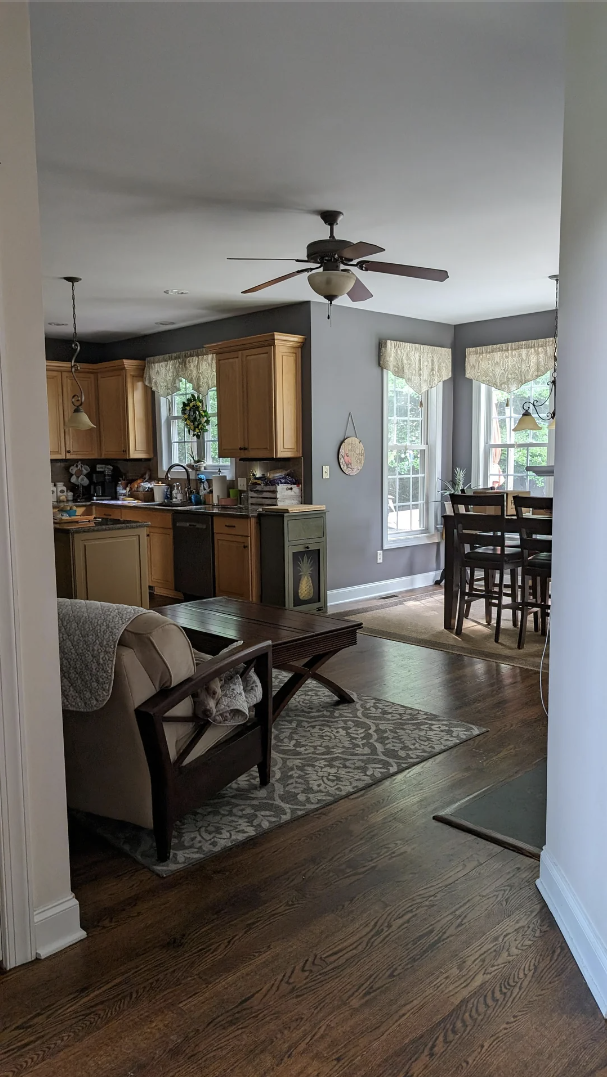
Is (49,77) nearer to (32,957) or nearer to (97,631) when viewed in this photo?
(97,631)

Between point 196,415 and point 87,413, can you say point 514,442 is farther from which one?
point 87,413

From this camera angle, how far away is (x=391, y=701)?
4215mm

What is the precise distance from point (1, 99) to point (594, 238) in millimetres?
1519

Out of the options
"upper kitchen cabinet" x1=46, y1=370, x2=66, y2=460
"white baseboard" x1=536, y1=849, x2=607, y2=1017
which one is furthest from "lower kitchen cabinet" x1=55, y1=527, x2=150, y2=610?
"white baseboard" x1=536, y1=849, x2=607, y2=1017

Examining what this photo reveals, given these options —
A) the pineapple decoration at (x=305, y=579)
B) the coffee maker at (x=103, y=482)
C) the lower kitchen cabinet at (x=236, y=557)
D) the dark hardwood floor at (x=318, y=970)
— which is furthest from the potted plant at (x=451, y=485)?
the dark hardwood floor at (x=318, y=970)

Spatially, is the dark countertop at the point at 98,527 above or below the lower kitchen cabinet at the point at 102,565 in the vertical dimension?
above

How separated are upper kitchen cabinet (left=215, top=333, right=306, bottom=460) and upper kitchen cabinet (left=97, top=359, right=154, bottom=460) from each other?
1812 millimetres

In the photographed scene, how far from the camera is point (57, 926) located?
215 cm

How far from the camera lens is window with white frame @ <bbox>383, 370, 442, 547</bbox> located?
7430 mm

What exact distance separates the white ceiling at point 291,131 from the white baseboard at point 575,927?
2583mm

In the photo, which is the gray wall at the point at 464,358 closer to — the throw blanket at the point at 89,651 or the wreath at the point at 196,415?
the wreath at the point at 196,415

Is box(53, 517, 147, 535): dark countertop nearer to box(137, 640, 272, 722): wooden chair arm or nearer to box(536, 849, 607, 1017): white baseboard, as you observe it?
box(137, 640, 272, 722): wooden chair arm

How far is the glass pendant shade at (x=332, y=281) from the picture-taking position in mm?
4012

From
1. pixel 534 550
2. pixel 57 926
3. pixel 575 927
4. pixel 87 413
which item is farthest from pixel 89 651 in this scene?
pixel 87 413
